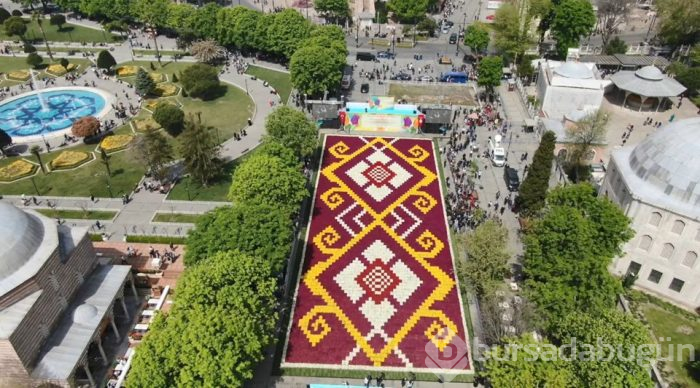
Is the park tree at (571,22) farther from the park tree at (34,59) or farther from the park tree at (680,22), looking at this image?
the park tree at (34,59)

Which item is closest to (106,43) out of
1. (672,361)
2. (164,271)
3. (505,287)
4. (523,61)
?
(164,271)

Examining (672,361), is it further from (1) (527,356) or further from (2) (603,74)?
(2) (603,74)

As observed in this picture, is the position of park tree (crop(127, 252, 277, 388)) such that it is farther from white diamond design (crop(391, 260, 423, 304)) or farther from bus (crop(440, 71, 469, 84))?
bus (crop(440, 71, 469, 84))

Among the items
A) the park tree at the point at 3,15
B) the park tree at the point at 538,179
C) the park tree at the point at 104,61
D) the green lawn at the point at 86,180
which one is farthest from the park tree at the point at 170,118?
the park tree at the point at 3,15

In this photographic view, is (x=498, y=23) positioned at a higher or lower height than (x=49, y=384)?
higher

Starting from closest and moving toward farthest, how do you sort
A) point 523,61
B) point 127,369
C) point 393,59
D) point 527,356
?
point 527,356, point 127,369, point 523,61, point 393,59

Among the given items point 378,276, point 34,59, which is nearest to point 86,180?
point 378,276
